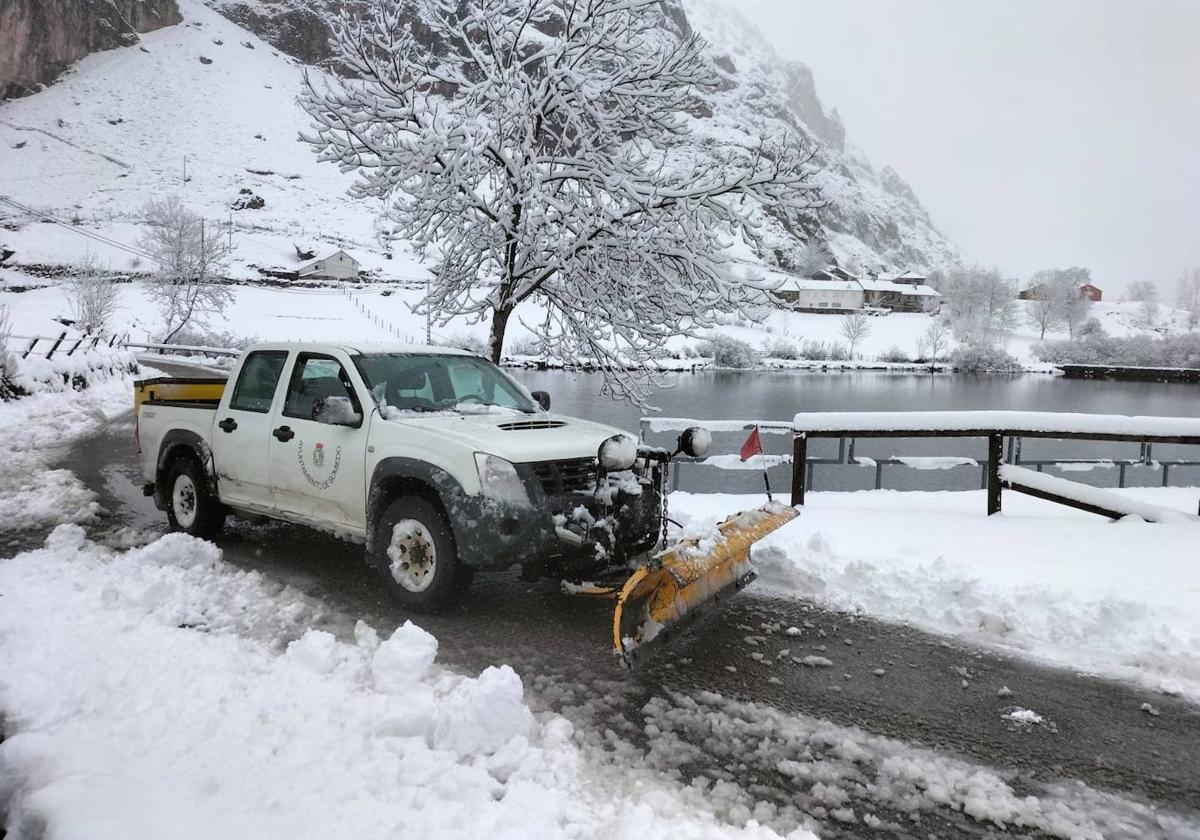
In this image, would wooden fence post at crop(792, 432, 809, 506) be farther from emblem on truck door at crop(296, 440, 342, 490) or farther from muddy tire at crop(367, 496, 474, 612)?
emblem on truck door at crop(296, 440, 342, 490)

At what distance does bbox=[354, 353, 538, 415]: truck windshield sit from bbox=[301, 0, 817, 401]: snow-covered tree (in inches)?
160

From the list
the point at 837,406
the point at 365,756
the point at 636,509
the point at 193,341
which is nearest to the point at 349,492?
the point at 636,509

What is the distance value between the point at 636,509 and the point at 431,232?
7.03 meters

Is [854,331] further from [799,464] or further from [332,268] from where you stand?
[799,464]

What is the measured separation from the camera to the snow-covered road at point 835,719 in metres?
3.36

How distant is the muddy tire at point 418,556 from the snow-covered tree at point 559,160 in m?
5.77

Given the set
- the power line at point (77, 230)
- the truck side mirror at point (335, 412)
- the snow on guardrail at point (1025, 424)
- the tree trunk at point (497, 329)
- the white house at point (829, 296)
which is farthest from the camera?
the white house at point (829, 296)

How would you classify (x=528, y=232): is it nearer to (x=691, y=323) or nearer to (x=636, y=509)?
(x=691, y=323)

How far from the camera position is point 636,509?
531 centimetres

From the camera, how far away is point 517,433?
5.54 m

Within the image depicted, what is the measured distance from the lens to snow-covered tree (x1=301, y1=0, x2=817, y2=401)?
9906mm

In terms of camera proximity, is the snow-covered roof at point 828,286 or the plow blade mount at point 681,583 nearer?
the plow blade mount at point 681,583

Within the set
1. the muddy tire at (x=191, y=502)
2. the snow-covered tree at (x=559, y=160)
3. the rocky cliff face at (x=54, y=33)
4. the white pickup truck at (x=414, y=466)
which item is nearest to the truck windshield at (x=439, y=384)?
the white pickup truck at (x=414, y=466)

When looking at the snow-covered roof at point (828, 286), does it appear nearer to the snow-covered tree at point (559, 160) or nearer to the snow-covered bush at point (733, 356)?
the snow-covered bush at point (733, 356)
